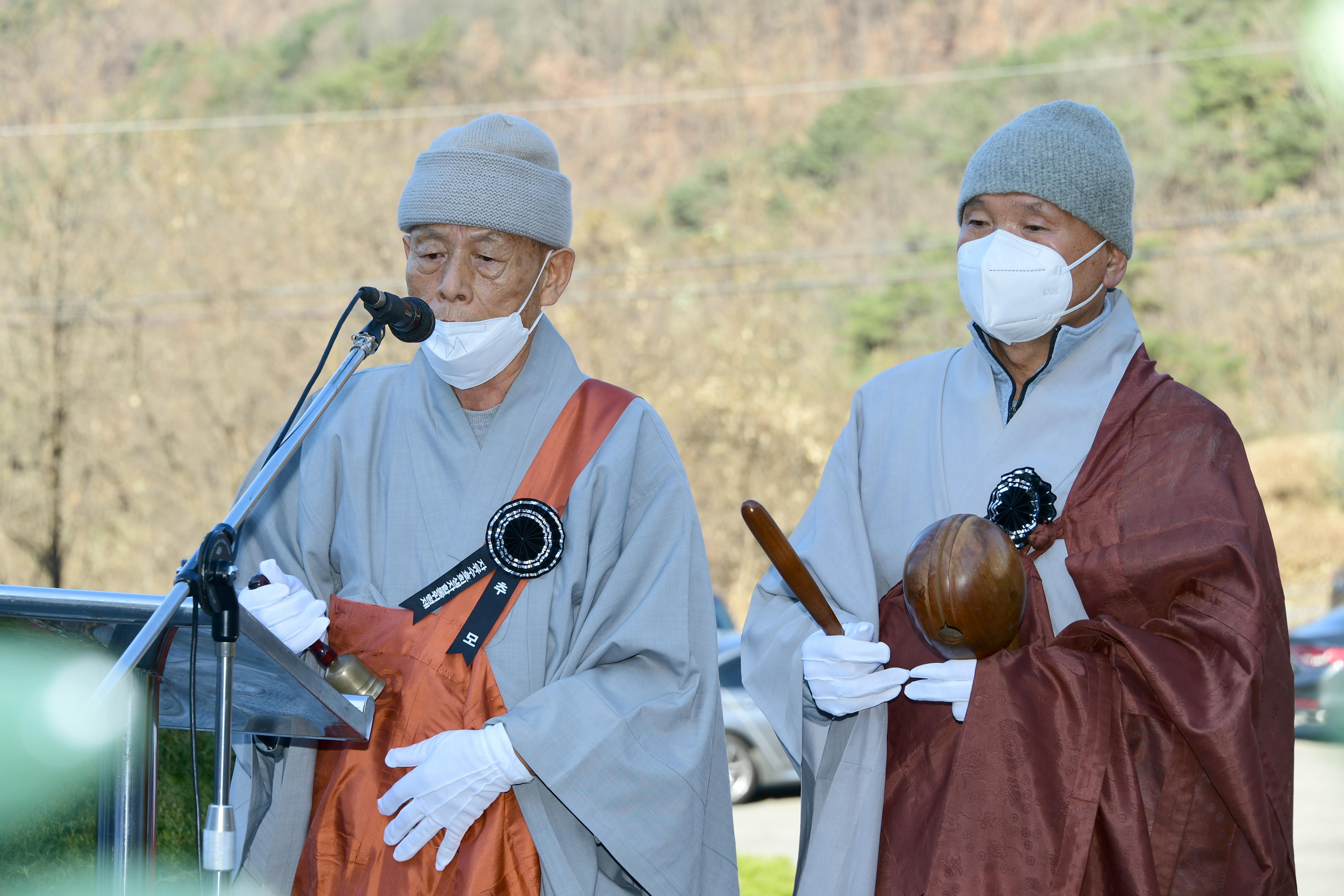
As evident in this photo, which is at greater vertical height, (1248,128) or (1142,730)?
(1248,128)

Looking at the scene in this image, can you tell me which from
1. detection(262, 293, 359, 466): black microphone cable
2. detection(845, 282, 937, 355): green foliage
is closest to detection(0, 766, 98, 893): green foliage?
detection(262, 293, 359, 466): black microphone cable

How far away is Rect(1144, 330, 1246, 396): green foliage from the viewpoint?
23750 millimetres

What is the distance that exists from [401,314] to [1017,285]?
1142mm

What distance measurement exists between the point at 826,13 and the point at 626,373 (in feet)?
74.6

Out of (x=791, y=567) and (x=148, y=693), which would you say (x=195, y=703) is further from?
(x=791, y=567)

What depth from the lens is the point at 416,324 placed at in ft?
7.43

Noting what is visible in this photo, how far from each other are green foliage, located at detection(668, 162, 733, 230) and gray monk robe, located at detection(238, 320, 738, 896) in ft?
88.3

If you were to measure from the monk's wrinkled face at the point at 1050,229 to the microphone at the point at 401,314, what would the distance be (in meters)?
1.05

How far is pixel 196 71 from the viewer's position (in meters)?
31.4

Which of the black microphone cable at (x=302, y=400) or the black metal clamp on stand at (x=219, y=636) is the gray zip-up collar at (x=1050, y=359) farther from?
the black metal clamp on stand at (x=219, y=636)

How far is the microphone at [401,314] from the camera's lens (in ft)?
6.93

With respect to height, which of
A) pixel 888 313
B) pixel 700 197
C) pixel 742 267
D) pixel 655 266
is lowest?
pixel 888 313

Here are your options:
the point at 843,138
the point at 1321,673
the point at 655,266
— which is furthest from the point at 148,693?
the point at 843,138

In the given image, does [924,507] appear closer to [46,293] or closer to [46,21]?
[46,293]
